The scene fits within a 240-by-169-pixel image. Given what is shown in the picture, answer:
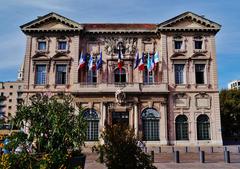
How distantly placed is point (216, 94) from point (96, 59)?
14.7 metres

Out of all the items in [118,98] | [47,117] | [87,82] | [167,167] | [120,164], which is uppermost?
[87,82]

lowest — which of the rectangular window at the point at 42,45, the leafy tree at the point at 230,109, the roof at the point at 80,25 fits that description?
the leafy tree at the point at 230,109

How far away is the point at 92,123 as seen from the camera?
3017 centimetres

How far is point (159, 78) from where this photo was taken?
3184cm

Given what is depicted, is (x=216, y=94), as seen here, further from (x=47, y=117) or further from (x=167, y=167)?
(x=47, y=117)

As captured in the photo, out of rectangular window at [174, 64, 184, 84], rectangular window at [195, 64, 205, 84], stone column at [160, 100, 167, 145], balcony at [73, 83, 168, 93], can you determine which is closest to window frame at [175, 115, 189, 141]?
stone column at [160, 100, 167, 145]

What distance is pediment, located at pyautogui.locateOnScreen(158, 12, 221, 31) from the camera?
32.1 metres

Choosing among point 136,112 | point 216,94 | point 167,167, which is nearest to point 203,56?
point 216,94

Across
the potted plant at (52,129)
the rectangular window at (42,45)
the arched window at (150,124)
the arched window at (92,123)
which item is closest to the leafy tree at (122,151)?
the potted plant at (52,129)

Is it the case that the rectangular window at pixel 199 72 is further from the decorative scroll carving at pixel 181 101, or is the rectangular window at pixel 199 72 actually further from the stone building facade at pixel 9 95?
the stone building facade at pixel 9 95

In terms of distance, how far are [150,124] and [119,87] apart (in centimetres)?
543

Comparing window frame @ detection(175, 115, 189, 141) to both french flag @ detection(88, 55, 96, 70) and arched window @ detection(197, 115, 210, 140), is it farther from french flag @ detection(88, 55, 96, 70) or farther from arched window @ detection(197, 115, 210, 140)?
french flag @ detection(88, 55, 96, 70)

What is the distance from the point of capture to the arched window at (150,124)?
1179 inches

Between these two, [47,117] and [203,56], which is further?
[203,56]
